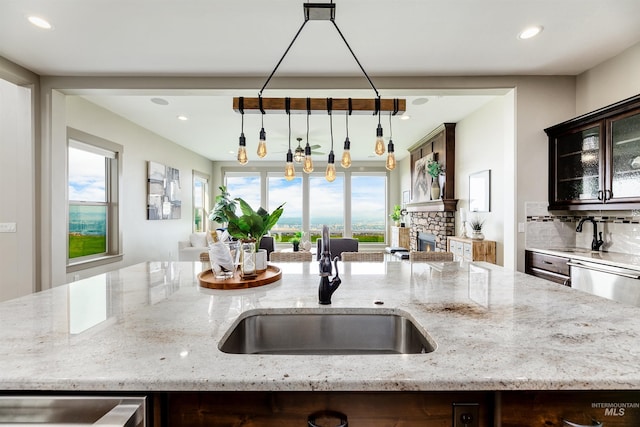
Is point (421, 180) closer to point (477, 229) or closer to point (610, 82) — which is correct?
point (477, 229)

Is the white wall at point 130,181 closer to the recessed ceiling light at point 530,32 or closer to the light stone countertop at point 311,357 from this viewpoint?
the light stone countertop at point 311,357

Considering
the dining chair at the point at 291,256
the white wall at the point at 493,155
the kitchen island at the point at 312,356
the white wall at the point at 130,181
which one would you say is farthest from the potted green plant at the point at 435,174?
the white wall at the point at 130,181

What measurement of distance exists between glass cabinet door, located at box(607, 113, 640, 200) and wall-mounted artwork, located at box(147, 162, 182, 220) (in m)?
6.16

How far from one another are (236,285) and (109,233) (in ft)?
13.8

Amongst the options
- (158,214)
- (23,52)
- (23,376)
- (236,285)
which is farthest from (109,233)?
(23,376)

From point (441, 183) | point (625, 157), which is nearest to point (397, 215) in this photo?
point (441, 183)

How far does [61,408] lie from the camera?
71 cm

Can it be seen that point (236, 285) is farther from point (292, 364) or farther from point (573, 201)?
point (573, 201)

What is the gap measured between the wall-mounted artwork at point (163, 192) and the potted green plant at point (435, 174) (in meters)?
4.91

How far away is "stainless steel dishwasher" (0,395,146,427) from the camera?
0.71m

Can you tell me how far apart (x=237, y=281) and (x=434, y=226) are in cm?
487

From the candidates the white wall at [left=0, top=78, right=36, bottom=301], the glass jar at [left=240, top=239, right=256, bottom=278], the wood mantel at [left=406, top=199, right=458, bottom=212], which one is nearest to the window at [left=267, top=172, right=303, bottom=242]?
the wood mantel at [left=406, top=199, right=458, bottom=212]

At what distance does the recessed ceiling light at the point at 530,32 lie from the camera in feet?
7.97

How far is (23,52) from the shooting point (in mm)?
2834
